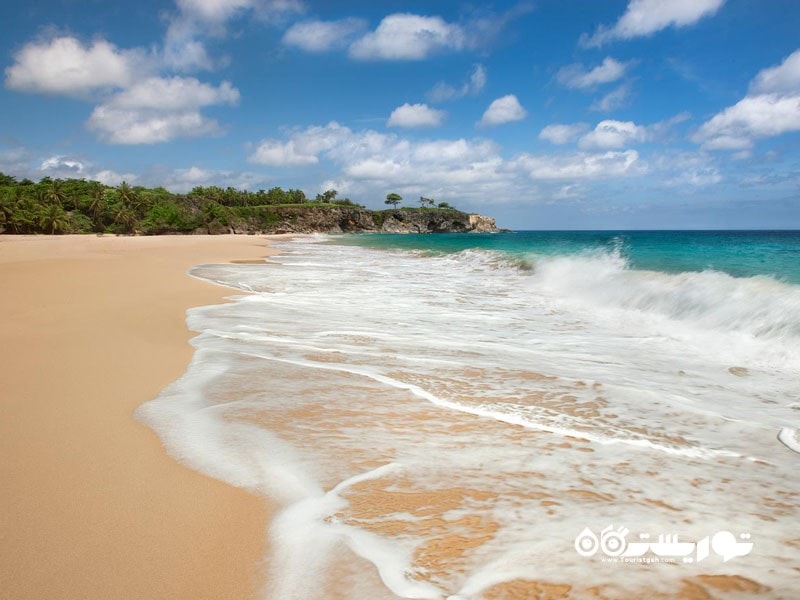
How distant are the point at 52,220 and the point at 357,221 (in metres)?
80.8

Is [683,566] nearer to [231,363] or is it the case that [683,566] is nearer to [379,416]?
[379,416]

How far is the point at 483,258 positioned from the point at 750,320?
20217 mm

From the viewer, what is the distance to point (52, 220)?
56.1 meters

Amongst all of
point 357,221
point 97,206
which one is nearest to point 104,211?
point 97,206

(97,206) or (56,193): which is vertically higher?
(56,193)

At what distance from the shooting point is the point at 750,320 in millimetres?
8453

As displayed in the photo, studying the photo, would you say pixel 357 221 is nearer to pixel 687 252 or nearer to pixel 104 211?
pixel 104 211

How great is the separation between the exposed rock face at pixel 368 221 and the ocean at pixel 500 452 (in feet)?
305

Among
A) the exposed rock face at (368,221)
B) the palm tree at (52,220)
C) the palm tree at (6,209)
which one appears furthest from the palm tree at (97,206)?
the exposed rock face at (368,221)

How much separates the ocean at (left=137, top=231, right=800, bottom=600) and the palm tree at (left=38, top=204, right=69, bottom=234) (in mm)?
62036

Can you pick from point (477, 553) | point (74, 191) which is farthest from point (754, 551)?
point (74, 191)

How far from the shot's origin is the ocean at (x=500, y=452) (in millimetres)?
2188

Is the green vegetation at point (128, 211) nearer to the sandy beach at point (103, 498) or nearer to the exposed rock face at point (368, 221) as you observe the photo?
the exposed rock face at point (368, 221)

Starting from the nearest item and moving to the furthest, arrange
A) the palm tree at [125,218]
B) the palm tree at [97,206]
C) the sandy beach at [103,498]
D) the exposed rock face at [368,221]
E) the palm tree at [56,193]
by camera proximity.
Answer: the sandy beach at [103,498] → the palm tree at [56,193] → the palm tree at [125,218] → the palm tree at [97,206] → the exposed rock face at [368,221]
